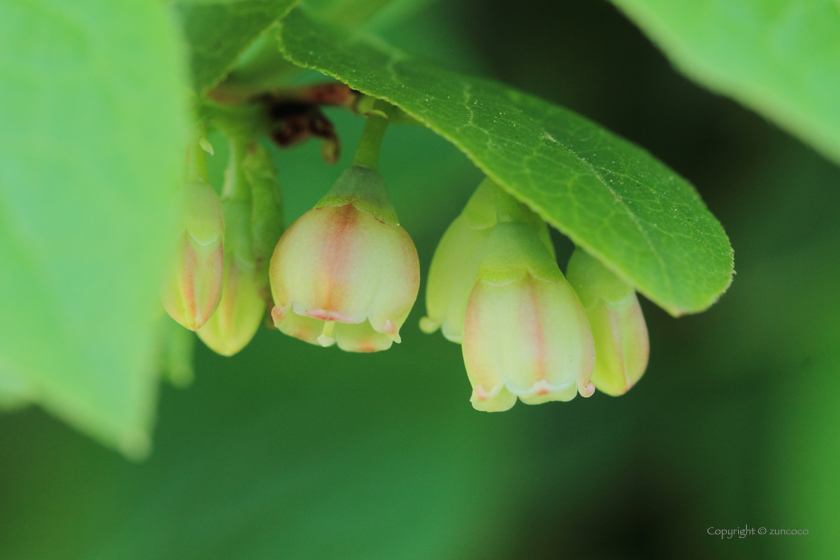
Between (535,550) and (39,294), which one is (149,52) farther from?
(535,550)

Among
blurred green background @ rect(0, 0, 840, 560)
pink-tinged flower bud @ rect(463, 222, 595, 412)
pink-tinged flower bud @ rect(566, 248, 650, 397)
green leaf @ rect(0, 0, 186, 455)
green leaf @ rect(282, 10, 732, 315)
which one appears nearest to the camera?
green leaf @ rect(0, 0, 186, 455)

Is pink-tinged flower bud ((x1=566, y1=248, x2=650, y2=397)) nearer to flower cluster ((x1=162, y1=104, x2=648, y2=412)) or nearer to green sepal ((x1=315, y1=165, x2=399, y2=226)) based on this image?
flower cluster ((x1=162, y1=104, x2=648, y2=412))

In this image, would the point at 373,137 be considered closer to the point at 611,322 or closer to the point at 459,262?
the point at 459,262

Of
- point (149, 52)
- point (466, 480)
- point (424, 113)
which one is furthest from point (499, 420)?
point (149, 52)

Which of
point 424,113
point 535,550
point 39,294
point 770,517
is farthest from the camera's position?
point 535,550

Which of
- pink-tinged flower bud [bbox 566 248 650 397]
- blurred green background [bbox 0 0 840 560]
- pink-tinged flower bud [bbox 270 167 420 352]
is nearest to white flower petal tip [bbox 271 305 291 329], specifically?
A: pink-tinged flower bud [bbox 270 167 420 352]
